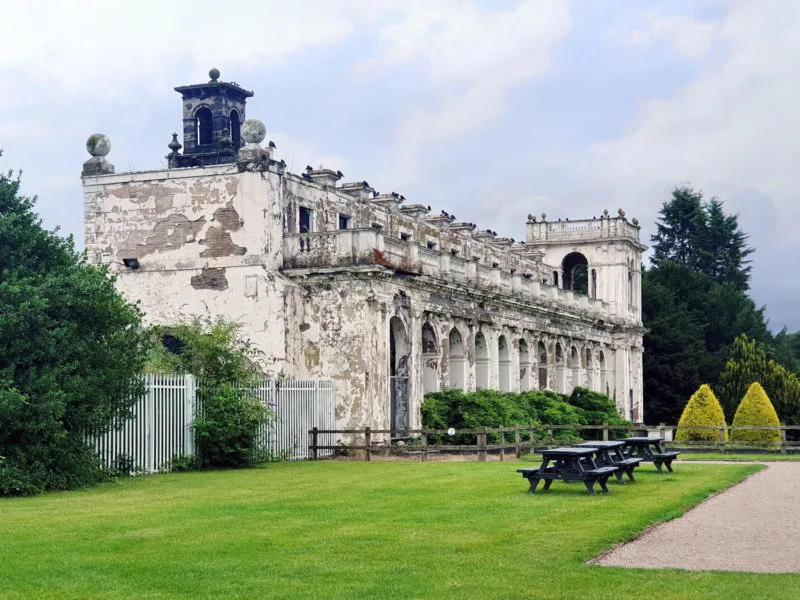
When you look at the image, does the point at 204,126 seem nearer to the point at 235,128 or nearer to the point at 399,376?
the point at 235,128

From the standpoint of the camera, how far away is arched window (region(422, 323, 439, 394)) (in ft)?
128

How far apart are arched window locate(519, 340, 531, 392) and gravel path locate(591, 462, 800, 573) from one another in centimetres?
2660

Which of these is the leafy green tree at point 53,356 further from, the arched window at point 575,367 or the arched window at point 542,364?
the arched window at point 575,367

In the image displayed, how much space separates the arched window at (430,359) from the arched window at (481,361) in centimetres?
383

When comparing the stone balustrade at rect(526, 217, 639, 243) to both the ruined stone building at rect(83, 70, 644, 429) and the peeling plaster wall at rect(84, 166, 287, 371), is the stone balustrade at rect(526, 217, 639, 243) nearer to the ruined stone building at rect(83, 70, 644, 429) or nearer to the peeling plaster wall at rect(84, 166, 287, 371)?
the ruined stone building at rect(83, 70, 644, 429)

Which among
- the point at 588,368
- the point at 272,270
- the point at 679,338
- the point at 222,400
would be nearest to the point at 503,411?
the point at 272,270

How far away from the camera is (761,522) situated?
1597 cm

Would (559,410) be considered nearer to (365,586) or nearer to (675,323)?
(675,323)

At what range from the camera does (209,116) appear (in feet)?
158

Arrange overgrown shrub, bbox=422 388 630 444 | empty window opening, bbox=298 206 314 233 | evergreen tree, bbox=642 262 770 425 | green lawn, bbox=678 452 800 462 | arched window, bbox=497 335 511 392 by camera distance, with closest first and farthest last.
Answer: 1. green lawn, bbox=678 452 800 462
2. empty window opening, bbox=298 206 314 233
3. overgrown shrub, bbox=422 388 630 444
4. arched window, bbox=497 335 511 392
5. evergreen tree, bbox=642 262 770 425

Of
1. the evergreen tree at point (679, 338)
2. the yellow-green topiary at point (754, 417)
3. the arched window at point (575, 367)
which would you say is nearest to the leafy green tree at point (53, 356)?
the yellow-green topiary at point (754, 417)

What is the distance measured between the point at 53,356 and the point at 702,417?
2613 centimetres

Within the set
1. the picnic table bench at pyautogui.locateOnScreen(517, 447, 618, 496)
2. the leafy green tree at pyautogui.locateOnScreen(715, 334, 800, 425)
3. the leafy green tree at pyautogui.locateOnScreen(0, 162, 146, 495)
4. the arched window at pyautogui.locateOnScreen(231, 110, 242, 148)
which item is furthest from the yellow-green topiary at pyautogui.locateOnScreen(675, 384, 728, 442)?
the leafy green tree at pyautogui.locateOnScreen(0, 162, 146, 495)

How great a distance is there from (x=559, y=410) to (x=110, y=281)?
24495 millimetres
